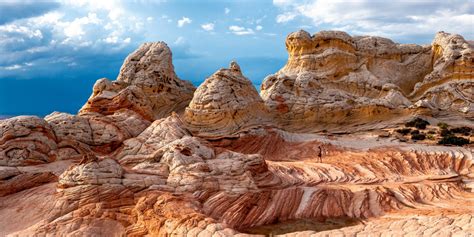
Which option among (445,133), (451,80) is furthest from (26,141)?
(451,80)

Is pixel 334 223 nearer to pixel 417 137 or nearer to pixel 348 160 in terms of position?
pixel 348 160

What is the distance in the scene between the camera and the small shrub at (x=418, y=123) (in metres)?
32.3

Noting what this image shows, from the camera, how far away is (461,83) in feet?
129

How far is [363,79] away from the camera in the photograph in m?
40.7

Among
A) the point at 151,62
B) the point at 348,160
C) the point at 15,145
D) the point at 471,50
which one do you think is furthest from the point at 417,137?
the point at 15,145

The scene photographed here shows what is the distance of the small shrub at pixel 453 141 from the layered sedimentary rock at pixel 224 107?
11041 mm

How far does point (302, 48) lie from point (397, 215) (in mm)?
29983

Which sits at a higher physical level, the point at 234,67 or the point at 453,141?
the point at 234,67

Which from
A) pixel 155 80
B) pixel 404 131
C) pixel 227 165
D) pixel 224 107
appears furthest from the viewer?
pixel 155 80

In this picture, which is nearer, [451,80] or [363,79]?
[451,80]

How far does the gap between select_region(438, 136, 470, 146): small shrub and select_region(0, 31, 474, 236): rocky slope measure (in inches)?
119

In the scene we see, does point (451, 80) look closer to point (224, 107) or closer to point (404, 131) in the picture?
point (404, 131)

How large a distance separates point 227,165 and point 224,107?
11.8m

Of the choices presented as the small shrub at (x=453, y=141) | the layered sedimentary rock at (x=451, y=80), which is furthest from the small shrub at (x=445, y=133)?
the layered sedimentary rock at (x=451, y=80)
